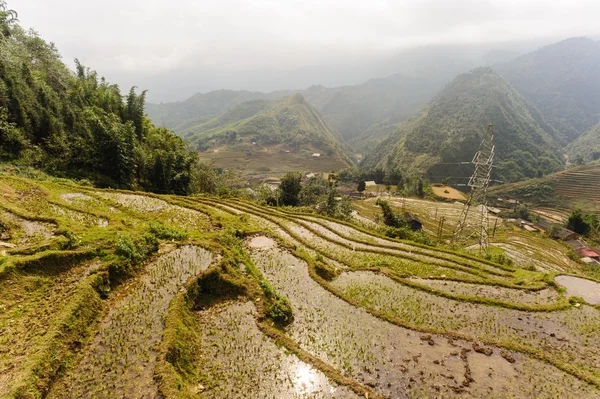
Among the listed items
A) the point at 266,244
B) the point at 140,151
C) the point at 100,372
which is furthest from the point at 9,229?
the point at 140,151

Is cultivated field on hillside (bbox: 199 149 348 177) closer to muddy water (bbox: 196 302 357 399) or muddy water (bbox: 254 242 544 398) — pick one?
muddy water (bbox: 254 242 544 398)

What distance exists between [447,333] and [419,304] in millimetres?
2822

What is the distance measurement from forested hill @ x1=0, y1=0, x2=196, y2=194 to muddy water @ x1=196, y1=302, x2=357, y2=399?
85.1 ft

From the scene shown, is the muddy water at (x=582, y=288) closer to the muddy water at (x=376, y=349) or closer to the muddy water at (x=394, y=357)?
the muddy water at (x=394, y=357)

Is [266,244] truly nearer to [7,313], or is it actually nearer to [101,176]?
[7,313]

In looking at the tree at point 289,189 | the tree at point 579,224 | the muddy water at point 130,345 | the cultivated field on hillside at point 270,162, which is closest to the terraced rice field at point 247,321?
the muddy water at point 130,345

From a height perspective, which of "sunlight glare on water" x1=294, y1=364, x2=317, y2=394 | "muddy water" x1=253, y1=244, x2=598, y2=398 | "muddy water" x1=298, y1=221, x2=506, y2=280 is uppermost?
"sunlight glare on water" x1=294, y1=364, x2=317, y2=394

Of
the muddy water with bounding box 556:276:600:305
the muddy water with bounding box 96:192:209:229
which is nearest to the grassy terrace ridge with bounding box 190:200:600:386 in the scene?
the muddy water with bounding box 556:276:600:305

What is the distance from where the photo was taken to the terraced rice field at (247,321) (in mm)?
9094

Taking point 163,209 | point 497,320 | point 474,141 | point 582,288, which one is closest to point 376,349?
point 497,320

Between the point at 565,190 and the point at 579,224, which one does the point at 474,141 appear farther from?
the point at 579,224

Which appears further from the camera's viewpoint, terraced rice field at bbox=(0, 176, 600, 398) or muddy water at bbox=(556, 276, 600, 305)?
muddy water at bbox=(556, 276, 600, 305)

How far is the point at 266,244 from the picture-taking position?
2064 cm

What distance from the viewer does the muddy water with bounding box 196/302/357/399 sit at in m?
9.27
